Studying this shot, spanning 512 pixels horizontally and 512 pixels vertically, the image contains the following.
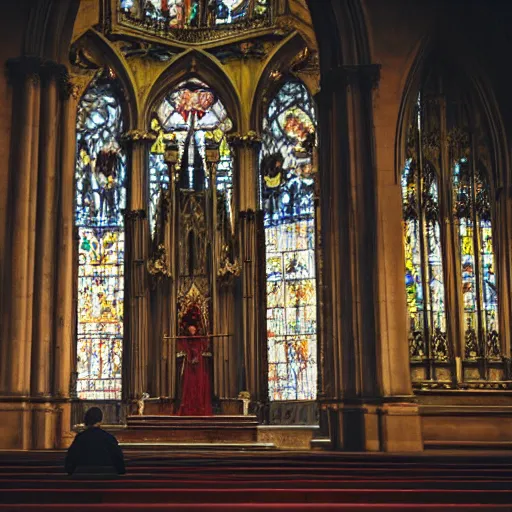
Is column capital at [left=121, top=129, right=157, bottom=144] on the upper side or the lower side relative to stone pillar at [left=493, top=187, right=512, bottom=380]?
upper

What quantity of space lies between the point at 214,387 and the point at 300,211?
5358 millimetres

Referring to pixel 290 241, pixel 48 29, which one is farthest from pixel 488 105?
pixel 290 241

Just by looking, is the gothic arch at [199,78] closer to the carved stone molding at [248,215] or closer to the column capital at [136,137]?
the column capital at [136,137]

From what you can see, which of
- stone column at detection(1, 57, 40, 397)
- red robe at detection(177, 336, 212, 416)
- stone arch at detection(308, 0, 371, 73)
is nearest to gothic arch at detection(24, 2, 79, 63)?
stone column at detection(1, 57, 40, 397)

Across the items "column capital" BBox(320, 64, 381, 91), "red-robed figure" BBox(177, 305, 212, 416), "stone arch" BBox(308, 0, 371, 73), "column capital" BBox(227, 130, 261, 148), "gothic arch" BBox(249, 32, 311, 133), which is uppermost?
"gothic arch" BBox(249, 32, 311, 133)

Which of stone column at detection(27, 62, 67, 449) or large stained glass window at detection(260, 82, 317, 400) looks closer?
stone column at detection(27, 62, 67, 449)

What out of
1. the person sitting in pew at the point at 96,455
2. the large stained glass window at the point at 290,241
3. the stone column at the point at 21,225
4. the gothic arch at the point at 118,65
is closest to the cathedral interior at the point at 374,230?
the stone column at the point at 21,225

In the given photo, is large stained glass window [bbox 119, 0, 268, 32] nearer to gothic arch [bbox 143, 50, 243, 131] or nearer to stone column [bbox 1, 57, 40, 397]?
gothic arch [bbox 143, 50, 243, 131]

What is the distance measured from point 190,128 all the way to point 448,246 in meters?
12.3

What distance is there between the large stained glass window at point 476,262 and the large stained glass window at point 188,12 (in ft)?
36.9

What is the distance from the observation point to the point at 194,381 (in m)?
21.9

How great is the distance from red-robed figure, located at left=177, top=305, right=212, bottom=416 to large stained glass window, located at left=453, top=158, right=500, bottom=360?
7.54 metres

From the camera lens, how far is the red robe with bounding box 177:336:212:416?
21.5m

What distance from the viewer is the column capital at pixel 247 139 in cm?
2569
